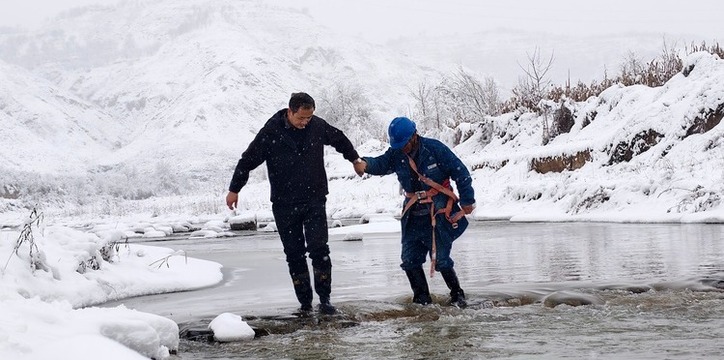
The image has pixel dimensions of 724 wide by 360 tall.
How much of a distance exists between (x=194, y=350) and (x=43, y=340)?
51.0 inches

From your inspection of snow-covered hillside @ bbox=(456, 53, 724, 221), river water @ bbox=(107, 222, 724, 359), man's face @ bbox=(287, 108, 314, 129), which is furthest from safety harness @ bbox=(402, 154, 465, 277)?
snow-covered hillside @ bbox=(456, 53, 724, 221)

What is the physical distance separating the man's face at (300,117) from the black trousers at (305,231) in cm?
60

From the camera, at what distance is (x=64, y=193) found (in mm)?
74375

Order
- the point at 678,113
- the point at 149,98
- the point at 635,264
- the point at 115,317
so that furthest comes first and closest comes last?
1. the point at 149,98
2. the point at 678,113
3. the point at 635,264
4. the point at 115,317

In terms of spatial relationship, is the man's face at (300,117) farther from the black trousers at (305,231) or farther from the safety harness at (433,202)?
the safety harness at (433,202)

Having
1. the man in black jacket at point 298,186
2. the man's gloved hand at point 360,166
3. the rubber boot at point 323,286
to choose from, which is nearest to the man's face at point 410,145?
the man's gloved hand at point 360,166

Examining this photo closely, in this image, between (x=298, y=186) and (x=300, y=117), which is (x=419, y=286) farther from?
(x=300, y=117)

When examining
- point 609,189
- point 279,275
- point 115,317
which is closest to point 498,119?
point 609,189

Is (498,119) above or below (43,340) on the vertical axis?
above

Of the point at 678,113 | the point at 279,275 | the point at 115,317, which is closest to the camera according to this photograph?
the point at 115,317

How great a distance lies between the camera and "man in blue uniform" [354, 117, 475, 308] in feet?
20.4

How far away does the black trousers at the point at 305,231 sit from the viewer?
20.8 ft

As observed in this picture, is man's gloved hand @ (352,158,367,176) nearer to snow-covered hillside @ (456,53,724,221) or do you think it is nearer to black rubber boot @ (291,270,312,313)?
black rubber boot @ (291,270,312,313)

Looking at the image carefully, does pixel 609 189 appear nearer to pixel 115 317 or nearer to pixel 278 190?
pixel 278 190
